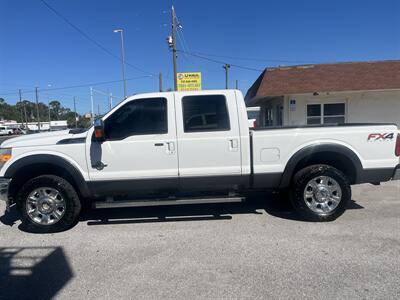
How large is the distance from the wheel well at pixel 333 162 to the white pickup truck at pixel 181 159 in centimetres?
4

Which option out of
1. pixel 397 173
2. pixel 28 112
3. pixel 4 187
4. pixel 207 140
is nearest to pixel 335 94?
pixel 397 173

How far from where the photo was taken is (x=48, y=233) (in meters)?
5.18

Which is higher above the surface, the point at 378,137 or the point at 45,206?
the point at 378,137

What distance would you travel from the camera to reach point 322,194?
5.36m

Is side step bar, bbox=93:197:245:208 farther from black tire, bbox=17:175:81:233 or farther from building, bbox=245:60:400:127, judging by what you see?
building, bbox=245:60:400:127

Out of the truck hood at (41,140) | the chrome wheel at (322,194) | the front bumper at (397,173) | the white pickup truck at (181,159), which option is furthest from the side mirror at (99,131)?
the front bumper at (397,173)

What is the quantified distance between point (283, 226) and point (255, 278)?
1.76 metres

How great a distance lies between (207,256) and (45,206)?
267 centimetres

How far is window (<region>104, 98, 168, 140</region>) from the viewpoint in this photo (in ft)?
16.7

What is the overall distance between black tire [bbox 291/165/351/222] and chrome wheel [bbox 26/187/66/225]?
3580 mm

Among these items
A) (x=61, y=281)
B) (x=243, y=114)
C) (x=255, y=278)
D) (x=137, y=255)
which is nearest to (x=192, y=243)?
(x=137, y=255)

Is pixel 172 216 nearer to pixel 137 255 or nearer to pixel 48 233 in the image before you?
pixel 137 255

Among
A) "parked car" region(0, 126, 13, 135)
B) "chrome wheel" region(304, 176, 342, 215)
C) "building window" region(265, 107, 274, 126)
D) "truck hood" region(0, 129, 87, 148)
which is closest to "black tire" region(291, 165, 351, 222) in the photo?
"chrome wheel" region(304, 176, 342, 215)

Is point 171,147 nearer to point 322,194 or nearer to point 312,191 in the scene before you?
point 312,191
